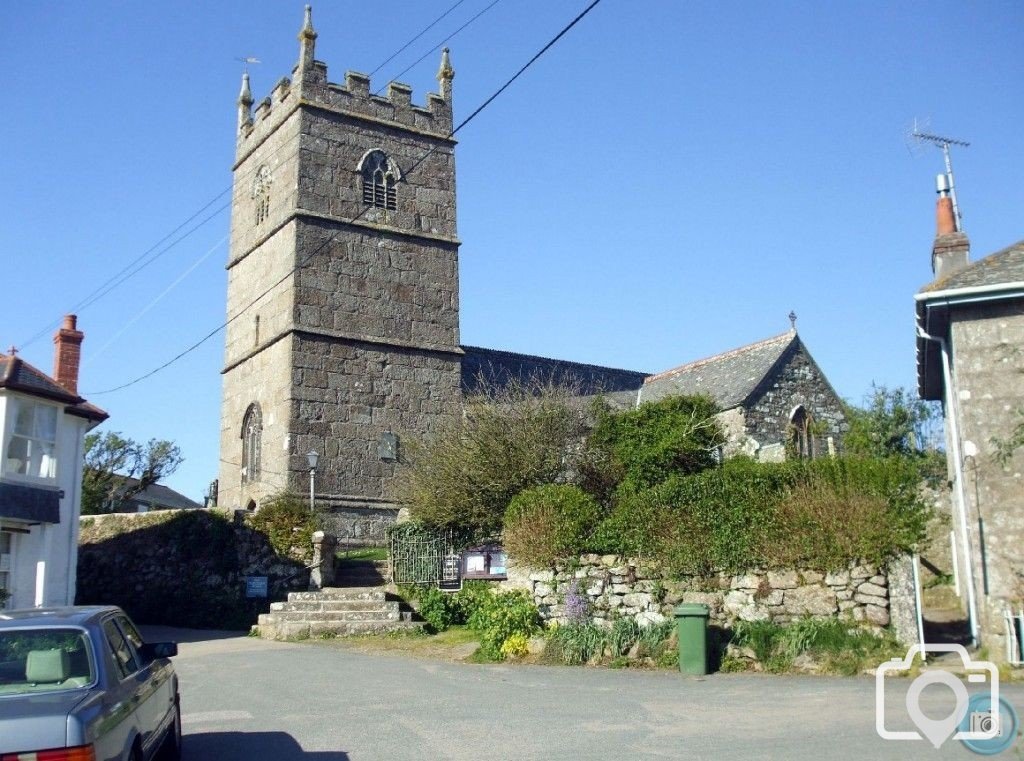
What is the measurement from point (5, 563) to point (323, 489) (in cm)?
942

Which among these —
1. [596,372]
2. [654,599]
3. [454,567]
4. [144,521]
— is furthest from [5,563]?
→ [596,372]

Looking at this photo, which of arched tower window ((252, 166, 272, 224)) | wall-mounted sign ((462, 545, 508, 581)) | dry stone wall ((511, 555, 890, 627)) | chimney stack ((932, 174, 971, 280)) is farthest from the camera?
arched tower window ((252, 166, 272, 224))

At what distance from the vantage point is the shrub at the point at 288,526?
22.5 meters

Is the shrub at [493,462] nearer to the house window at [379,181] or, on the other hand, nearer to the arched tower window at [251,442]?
the arched tower window at [251,442]

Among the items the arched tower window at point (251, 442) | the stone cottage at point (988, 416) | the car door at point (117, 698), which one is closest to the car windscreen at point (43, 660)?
the car door at point (117, 698)

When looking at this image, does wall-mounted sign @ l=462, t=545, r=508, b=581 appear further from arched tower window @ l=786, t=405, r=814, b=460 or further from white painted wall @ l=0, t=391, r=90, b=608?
arched tower window @ l=786, t=405, r=814, b=460

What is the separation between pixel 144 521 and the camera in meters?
24.6

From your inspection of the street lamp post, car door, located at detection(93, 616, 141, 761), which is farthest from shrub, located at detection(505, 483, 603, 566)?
the street lamp post

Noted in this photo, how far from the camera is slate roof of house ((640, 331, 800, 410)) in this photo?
29516 mm

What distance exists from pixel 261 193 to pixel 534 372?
10.8 meters

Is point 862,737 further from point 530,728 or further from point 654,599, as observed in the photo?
point 654,599

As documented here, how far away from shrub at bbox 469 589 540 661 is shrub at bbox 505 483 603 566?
2.25 ft

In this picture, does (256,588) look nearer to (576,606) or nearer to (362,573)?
(362,573)

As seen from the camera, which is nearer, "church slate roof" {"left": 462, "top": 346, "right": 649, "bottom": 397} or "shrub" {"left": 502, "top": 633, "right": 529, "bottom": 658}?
"shrub" {"left": 502, "top": 633, "right": 529, "bottom": 658}
